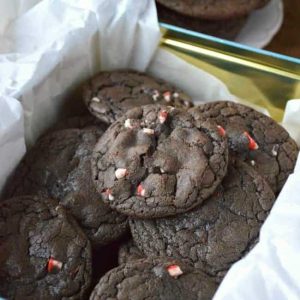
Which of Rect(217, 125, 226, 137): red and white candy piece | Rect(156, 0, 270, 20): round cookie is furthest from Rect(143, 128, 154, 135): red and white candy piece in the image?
Rect(156, 0, 270, 20): round cookie

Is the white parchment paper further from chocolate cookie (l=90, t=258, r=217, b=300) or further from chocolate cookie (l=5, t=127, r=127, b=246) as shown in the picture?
chocolate cookie (l=90, t=258, r=217, b=300)

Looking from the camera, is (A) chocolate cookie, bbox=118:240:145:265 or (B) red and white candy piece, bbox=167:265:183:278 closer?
(B) red and white candy piece, bbox=167:265:183:278

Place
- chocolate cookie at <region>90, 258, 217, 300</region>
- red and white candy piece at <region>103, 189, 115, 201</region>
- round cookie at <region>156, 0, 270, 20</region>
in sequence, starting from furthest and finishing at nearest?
round cookie at <region>156, 0, 270, 20</region>, red and white candy piece at <region>103, 189, 115, 201</region>, chocolate cookie at <region>90, 258, 217, 300</region>

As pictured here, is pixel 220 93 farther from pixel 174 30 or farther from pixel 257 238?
pixel 257 238

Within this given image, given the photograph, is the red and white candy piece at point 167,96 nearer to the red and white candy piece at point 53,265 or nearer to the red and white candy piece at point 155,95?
the red and white candy piece at point 155,95

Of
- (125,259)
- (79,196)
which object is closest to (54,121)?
(79,196)

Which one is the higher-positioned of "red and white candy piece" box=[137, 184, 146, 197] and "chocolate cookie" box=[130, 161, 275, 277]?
"red and white candy piece" box=[137, 184, 146, 197]
